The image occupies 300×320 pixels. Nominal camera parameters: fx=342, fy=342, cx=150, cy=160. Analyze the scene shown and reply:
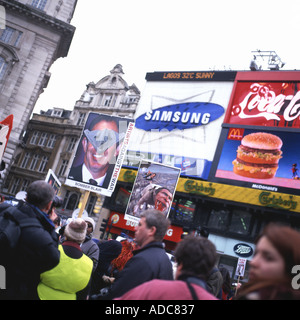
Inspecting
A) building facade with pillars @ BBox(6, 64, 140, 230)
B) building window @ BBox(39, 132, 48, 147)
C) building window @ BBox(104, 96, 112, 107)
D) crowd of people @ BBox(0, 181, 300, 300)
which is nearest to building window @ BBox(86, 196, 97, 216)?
building facade with pillars @ BBox(6, 64, 140, 230)

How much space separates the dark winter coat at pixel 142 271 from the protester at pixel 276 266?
3.79 feet

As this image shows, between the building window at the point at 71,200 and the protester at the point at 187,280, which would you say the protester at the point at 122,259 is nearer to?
the protester at the point at 187,280

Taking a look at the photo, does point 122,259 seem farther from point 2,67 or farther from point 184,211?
point 2,67

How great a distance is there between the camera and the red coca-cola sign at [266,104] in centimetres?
2386

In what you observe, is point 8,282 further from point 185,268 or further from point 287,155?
point 287,155

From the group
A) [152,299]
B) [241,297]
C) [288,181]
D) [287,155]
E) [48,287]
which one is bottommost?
[48,287]

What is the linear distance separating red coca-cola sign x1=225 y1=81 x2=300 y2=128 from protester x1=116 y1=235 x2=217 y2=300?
23.0m

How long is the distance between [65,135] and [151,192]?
1267 inches

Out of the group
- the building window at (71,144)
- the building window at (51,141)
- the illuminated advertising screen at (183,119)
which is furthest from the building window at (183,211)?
the building window at (51,141)

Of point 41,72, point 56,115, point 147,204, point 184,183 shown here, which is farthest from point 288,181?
point 56,115

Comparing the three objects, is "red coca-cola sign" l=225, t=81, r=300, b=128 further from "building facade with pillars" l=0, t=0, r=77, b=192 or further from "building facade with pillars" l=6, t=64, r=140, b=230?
"building facade with pillars" l=0, t=0, r=77, b=192

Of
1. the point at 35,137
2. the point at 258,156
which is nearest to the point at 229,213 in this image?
the point at 258,156
